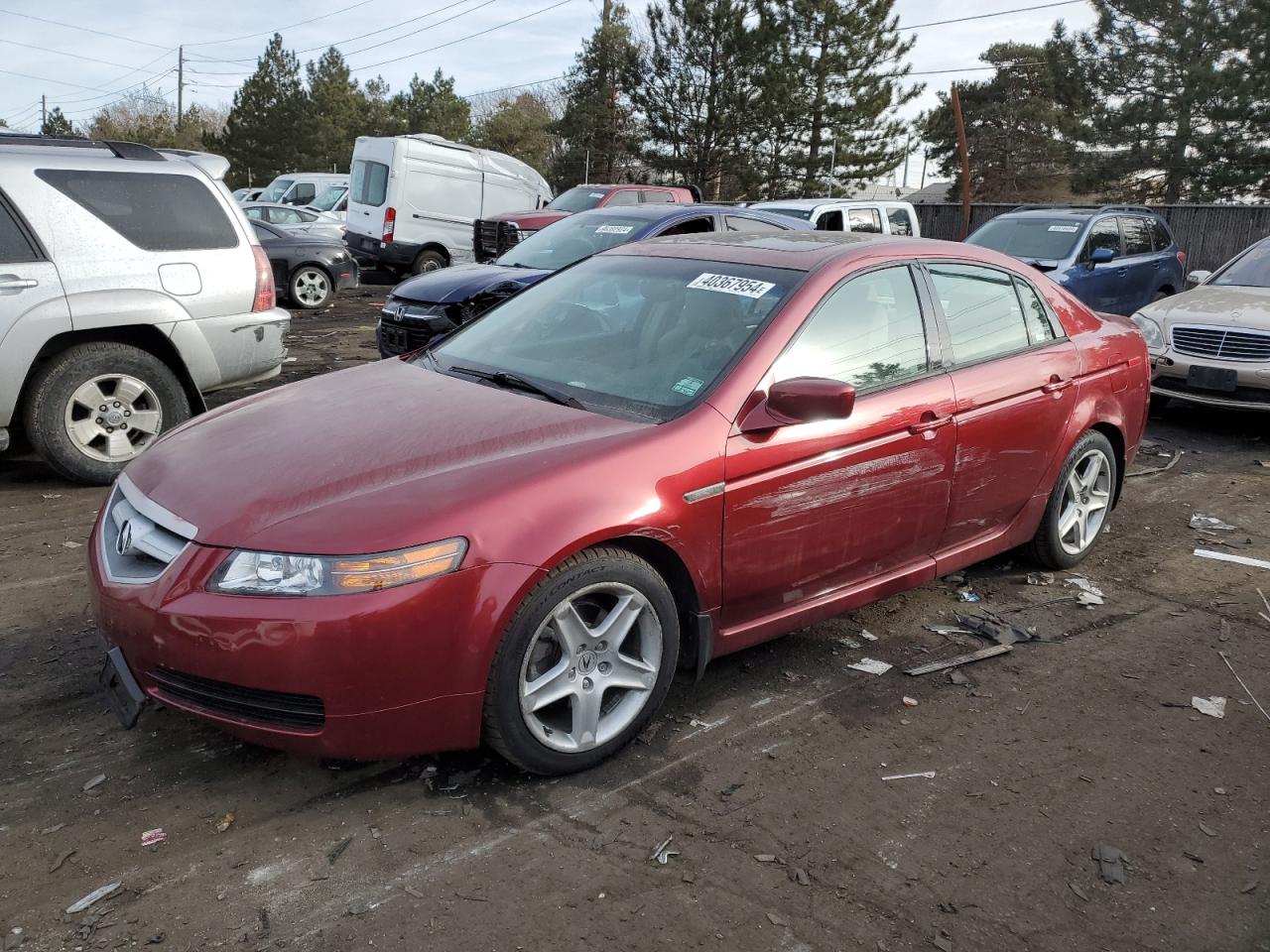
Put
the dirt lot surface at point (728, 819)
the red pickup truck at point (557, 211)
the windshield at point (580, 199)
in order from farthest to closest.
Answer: the windshield at point (580, 199) < the red pickup truck at point (557, 211) < the dirt lot surface at point (728, 819)

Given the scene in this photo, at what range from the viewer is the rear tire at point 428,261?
18906 millimetres

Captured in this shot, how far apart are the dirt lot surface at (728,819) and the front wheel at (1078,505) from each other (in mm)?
752

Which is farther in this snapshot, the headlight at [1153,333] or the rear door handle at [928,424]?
the headlight at [1153,333]

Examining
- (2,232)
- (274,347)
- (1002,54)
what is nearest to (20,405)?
(2,232)

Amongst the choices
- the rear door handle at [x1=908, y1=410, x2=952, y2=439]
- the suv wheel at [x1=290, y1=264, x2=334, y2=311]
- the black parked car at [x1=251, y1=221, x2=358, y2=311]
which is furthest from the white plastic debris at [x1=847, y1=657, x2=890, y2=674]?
the suv wheel at [x1=290, y1=264, x2=334, y2=311]

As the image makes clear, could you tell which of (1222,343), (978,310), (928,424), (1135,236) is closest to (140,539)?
(928,424)

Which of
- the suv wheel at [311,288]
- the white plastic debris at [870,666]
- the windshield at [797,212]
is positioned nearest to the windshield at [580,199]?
the windshield at [797,212]

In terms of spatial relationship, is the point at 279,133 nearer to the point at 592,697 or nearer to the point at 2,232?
the point at 2,232

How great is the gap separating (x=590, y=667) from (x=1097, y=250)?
34.1 ft

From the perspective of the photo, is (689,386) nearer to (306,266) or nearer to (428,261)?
(306,266)

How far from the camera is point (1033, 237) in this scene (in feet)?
39.9

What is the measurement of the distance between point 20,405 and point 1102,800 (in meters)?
5.84

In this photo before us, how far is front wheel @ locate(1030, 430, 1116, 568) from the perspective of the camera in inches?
194

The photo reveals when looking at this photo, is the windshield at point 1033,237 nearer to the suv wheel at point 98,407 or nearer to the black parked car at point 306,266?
the suv wheel at point 98,407
